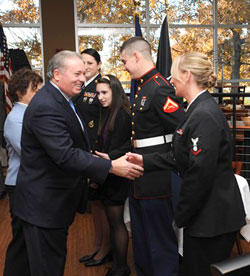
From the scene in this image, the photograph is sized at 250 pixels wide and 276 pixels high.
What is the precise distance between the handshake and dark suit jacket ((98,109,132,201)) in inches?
15.1

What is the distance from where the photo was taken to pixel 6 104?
16.8ft

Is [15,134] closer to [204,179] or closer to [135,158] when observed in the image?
[135,158]

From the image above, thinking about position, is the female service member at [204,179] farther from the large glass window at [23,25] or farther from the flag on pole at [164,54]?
the large glass window at [23,25]

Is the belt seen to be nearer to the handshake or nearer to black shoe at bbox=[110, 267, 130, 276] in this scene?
the handshake

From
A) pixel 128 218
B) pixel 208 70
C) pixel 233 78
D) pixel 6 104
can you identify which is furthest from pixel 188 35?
pixel 208 70

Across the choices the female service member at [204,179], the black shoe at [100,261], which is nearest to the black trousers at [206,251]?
the female service member at [204,179]

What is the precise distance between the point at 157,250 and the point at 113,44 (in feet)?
24.0

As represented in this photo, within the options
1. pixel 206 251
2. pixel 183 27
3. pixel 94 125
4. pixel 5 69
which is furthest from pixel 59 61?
pixel 183 27

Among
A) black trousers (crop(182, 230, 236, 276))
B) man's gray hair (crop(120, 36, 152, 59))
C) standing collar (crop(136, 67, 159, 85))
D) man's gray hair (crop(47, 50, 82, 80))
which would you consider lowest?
black trousers (crop(182, 230, 236, 276))

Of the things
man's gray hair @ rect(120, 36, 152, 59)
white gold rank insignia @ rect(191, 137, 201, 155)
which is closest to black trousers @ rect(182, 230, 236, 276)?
white gold rank insignia @ rect(191, 137, 201, 155)

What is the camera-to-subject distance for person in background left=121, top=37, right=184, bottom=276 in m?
2.15

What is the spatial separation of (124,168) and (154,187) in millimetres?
372

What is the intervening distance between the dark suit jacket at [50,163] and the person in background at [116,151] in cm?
68

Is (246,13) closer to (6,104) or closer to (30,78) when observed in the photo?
(6,104)
